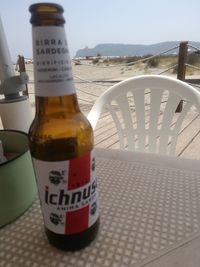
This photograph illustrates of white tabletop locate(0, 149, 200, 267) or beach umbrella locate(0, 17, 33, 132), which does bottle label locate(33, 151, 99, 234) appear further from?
beach umbrella locate(0, 17, 33, 132)

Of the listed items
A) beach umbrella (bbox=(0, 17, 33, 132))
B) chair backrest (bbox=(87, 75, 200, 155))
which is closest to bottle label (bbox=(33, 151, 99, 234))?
beach umbrella (bbox=(0, 17, 33, 132))

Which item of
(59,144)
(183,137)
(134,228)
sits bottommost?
(183,137)

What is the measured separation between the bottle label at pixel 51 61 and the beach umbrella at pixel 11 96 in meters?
0.17

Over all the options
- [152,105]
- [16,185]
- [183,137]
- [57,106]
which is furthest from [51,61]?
[183,137]

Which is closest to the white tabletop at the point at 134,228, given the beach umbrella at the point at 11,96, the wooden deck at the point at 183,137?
the beach umbrella at the point at 11,96

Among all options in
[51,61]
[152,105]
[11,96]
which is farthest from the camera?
[152,105]

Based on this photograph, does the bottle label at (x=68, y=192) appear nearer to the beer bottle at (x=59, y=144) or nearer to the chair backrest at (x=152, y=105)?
the beer bottle at (x=59, y=144)

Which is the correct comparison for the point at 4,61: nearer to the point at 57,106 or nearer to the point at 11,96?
the point at 11,96

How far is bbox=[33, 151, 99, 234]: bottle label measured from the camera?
25 centimetres

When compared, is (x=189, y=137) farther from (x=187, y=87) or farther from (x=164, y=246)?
(x=164, y=246)

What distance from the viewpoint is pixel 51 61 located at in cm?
24

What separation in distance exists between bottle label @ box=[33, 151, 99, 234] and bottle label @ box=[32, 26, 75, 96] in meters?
0.07

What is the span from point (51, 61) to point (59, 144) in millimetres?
84

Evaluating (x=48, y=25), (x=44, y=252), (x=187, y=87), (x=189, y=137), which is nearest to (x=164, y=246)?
(x=44, y=252)
